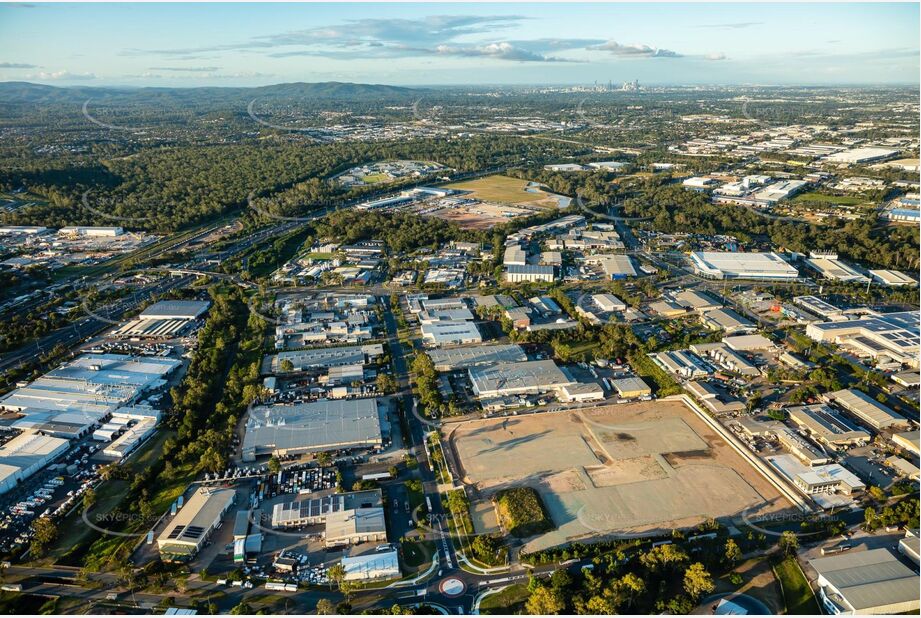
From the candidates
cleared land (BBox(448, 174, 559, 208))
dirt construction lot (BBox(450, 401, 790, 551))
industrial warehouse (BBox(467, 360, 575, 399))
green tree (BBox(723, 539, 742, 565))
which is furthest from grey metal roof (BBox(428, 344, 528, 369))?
cleared land (BBox(448, 174, 559, 208))

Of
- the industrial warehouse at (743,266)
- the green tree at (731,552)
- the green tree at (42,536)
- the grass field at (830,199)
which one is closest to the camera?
the green tree at (731,552)

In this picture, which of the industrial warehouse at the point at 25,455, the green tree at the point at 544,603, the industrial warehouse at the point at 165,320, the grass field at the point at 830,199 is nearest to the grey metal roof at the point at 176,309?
the industrial warehouse at the point at 165,320

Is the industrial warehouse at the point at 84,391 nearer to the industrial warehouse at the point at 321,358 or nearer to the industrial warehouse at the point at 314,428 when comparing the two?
the industrial warehouse at the point at 321,358

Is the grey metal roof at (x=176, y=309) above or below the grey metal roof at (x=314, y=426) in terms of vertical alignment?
above

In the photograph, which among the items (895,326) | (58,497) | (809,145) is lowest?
(58,497)

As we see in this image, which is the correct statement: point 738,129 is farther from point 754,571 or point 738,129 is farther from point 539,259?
point 754,571

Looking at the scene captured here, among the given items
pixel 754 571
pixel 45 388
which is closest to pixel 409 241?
pixel 45 388

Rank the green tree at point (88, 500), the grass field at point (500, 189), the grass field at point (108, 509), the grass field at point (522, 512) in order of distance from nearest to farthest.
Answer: the grass field at point (108, 509), the grass field at point (522, 512), the green tree at point (88, 500), the grass field at point (500, 189)

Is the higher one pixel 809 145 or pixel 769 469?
pixel 809 145
